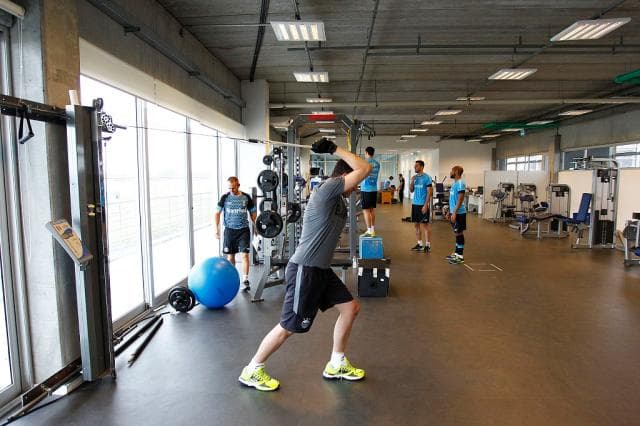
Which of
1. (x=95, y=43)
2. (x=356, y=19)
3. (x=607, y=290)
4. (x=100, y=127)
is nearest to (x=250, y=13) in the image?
(x=356, y=19)

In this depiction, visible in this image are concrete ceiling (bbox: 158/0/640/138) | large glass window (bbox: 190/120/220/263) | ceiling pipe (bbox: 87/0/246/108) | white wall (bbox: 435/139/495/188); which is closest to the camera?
ceiling pipe (bbox: 87/0/246/108)

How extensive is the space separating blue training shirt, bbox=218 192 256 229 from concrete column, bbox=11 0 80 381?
2363 mm

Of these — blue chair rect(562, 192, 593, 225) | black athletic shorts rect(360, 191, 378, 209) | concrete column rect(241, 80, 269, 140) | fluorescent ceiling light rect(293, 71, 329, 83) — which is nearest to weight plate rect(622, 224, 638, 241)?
blue chair rect(562, 192, 593, 225)

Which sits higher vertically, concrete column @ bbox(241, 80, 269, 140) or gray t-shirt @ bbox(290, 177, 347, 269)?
concrete column @ bbox(241, 80, 269, 140)

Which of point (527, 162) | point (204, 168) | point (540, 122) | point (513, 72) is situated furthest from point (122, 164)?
point (527, 162)

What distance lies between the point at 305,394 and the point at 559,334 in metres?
2.39

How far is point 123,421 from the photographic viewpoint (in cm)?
239

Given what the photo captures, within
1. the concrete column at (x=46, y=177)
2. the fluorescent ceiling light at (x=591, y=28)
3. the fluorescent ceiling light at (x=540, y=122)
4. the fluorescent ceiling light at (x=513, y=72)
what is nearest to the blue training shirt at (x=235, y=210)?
the concrete column at (x=46, y=177)

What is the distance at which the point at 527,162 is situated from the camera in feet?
56.3

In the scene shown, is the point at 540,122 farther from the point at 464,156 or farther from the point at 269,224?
the point at 269,224

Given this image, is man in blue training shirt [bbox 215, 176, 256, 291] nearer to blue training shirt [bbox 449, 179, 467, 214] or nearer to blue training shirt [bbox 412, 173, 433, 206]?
blue training shirt [bbox 449, 179, 467, 214]

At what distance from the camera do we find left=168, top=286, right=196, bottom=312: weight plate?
13.8 ft

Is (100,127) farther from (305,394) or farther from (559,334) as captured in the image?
(559,334)

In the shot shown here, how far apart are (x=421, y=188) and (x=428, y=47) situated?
2322mm
